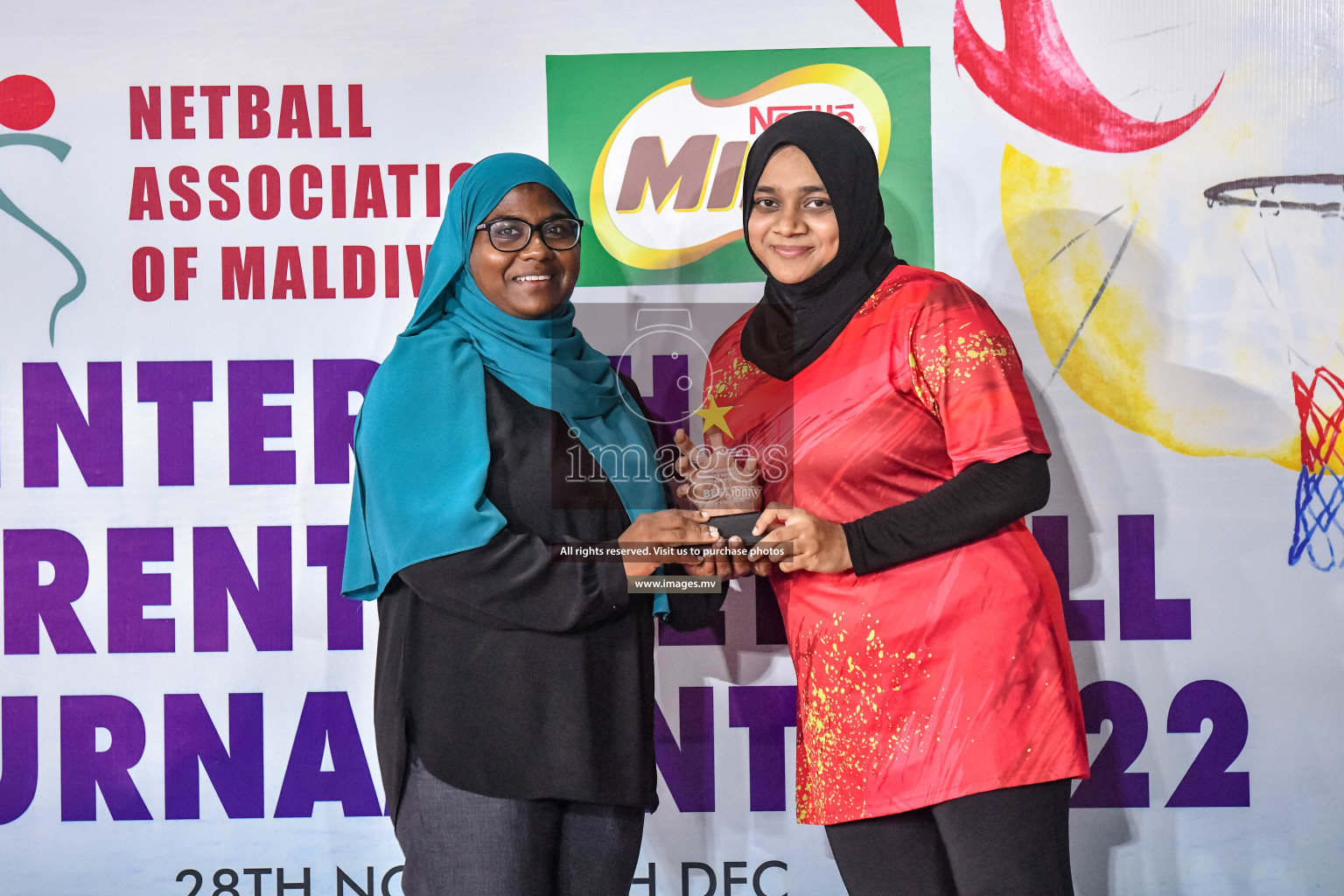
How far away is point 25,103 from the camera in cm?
194

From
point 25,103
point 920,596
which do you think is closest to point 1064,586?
point 920,596

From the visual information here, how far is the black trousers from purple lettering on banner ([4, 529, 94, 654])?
1.59m

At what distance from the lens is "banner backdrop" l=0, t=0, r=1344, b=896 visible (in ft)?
6.27

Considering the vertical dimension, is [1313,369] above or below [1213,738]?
above

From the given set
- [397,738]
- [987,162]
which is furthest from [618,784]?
[987,162]

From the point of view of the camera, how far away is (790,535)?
4.40ft

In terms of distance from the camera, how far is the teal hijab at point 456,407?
4.47ft

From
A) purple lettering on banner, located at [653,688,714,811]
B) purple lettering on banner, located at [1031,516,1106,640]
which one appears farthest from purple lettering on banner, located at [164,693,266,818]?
purple lettering on banner, located at [1031,516,1106,640]

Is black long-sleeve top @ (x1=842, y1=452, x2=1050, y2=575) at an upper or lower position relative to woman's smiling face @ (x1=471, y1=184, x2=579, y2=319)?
lower

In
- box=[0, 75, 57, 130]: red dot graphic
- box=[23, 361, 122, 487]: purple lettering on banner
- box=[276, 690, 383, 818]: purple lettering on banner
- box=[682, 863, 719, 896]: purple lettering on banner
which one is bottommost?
box=[682, 863, 719, 896]: purple lettering on banner

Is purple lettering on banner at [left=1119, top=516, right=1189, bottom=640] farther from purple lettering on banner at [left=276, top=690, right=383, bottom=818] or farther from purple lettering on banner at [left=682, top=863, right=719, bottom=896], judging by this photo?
purple lettering on banner at [left=276, top=690, right=383, bottom=818]

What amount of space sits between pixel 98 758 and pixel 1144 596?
2164 mm

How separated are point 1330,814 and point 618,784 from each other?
1.53 m

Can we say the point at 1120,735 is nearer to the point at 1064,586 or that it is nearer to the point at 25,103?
the point at 1064,586
